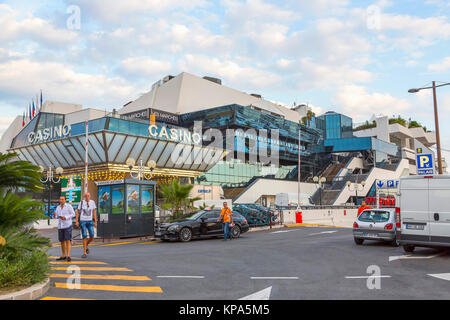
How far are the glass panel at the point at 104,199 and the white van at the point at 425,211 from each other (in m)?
12.3

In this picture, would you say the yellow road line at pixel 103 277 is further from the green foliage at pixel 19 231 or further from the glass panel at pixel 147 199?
the glass panel at pixel 147 199

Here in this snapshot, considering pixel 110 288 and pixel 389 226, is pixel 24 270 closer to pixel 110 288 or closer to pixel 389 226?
pixel 110 288

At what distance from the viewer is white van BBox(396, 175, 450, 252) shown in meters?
11.8

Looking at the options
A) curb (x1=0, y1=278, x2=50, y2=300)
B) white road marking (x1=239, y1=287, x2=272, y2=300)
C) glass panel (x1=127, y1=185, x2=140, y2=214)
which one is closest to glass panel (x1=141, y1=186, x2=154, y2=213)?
glass panel (x1=127, y1=185, x2=140, y2=214)

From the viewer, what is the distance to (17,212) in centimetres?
792

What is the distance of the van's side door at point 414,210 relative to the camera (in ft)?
39.8

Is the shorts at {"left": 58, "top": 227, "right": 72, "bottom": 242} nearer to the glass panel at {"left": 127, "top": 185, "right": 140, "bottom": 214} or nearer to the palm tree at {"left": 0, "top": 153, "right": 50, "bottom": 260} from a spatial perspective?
the palm tree at {"left": 0, "top": 153, "right": 50, "bottom": 260}

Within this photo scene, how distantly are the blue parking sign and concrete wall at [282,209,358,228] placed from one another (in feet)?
38.8

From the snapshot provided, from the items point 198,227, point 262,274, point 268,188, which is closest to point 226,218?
point 198,227

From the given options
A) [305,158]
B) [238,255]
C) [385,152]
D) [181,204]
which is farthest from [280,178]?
[238,255]
